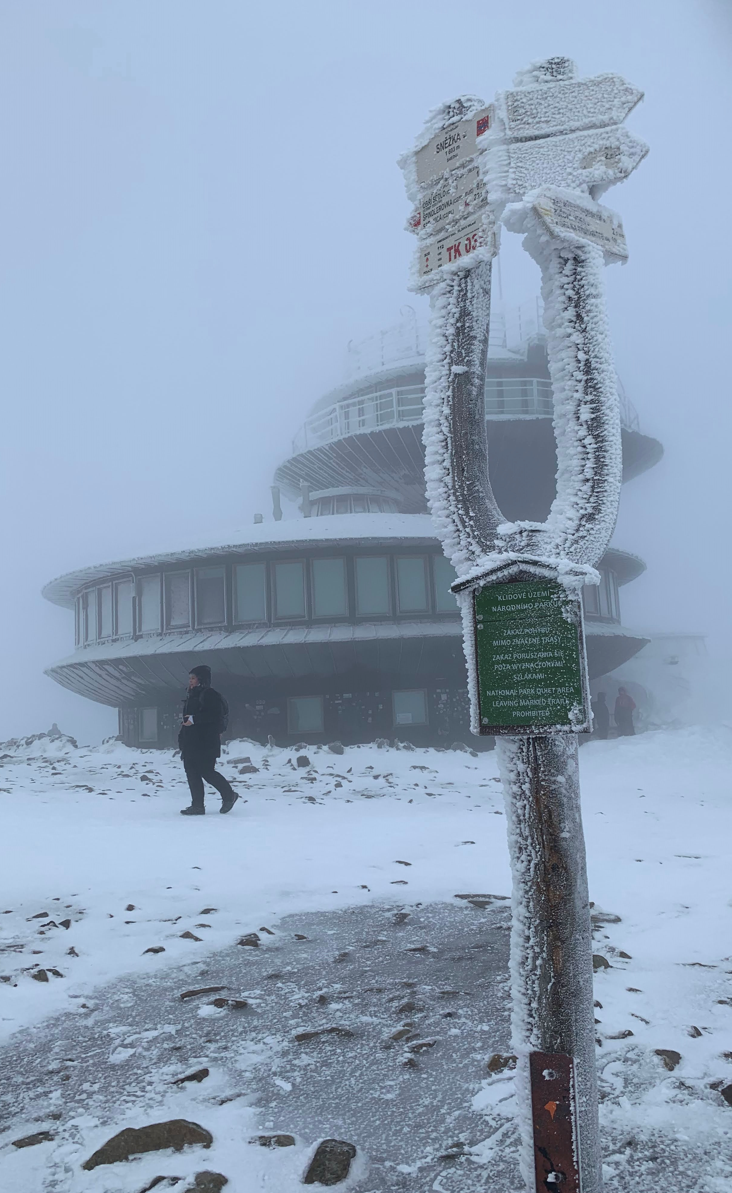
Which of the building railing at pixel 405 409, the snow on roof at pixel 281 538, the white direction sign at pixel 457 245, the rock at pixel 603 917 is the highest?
the building railing at pixel 405 409

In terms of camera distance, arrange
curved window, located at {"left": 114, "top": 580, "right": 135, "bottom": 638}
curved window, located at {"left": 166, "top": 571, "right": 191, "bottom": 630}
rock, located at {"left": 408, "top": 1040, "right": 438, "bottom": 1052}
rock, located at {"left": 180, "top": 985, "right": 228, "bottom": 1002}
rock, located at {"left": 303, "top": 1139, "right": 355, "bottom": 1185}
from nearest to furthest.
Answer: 1. rock, located at {"left": 303, "top": 1139, "right": 355, "bottom": 1185}
2. rock, located at {"left": 408, "top": 1040, "right": 438, "bottom": 1052}
3. rock, located at {"left": 180, "top": 985, "right": 228, "bottom": 1002}
4. curved window, located at {"left": 166, "top": 571, "right": 191, "bottom": 630}
5. curved window, located at {"left": 114, "top": 580, "right": 135, "bottom": 638}

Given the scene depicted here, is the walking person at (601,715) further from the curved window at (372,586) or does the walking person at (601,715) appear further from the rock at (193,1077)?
the rock at (193,1077)

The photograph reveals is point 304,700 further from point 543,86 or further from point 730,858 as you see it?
point 543,86

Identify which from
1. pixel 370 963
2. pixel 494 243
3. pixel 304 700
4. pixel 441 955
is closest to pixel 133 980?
pixel 370 963

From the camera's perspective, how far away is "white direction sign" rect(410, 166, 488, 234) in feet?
11.4

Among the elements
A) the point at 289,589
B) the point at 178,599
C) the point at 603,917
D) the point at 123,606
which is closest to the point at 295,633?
the point at 289,589

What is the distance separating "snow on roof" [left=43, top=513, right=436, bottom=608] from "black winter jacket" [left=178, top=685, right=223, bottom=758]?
12.0 m

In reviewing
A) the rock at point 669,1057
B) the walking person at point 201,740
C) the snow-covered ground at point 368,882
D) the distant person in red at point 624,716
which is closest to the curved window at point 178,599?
the snow-covered ground at point 368,882

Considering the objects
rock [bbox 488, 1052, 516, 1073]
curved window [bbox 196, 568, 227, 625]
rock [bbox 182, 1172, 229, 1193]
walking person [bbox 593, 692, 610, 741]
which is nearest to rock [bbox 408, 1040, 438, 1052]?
rock [bbox 488, 1052, 516, 1073]

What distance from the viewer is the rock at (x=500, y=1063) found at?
12.7 ft

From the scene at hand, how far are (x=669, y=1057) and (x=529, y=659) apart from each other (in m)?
2.32

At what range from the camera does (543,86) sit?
349 centimetres

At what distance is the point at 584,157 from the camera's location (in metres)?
3.48

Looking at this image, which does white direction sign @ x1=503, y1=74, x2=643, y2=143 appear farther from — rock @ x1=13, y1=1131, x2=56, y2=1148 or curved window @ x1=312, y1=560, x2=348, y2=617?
curved window @ x1=312, y1=560, x2=348, y2=617
